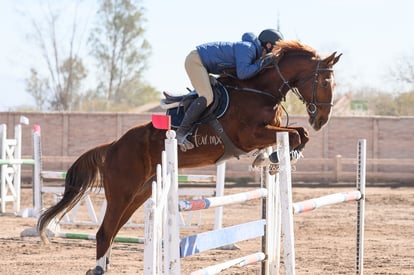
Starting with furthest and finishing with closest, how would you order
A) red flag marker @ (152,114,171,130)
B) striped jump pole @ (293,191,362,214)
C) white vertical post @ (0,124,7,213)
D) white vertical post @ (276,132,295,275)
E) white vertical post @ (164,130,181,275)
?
white vertical post @ (0,124,7,213) → striped jump pole @ (293,191,362,214) → white vertical post @ (276,132,295,275) → red flag marker @ (152,114,171,130) → white vertical post @ (164,130,181,275)

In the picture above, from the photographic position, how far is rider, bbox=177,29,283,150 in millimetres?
6918

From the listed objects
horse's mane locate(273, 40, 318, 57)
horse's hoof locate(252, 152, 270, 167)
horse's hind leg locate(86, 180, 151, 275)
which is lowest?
horse's hind leg locate(86, 180, 151, 275)

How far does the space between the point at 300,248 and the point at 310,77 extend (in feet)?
11.9

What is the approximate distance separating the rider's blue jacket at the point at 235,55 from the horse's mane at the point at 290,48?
0.16m

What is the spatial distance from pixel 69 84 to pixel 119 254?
3602 cm

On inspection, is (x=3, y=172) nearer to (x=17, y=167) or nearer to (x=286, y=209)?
(x=17, y=167)

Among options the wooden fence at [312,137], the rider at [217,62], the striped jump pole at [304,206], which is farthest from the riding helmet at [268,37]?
the wooden fence at [312,137]

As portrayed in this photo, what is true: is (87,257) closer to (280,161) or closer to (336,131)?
(280,161)

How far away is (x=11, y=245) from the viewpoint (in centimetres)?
1015

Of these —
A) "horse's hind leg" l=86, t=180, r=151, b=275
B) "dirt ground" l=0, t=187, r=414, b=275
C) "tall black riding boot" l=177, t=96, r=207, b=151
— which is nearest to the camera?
"tall black riding boot" l=177, t=96, r=207, b=151

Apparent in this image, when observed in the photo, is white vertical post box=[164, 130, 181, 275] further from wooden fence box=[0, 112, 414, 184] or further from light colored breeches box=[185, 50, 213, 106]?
wooden fence box=[0, 112, 414, 184]

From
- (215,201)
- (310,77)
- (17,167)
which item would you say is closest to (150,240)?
(215,201)

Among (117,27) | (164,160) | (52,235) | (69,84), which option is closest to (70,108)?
(69,84)

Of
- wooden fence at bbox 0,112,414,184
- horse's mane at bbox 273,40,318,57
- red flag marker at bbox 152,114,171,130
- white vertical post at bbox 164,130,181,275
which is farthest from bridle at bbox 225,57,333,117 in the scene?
wooden fence at bbox 0,112,414,184
